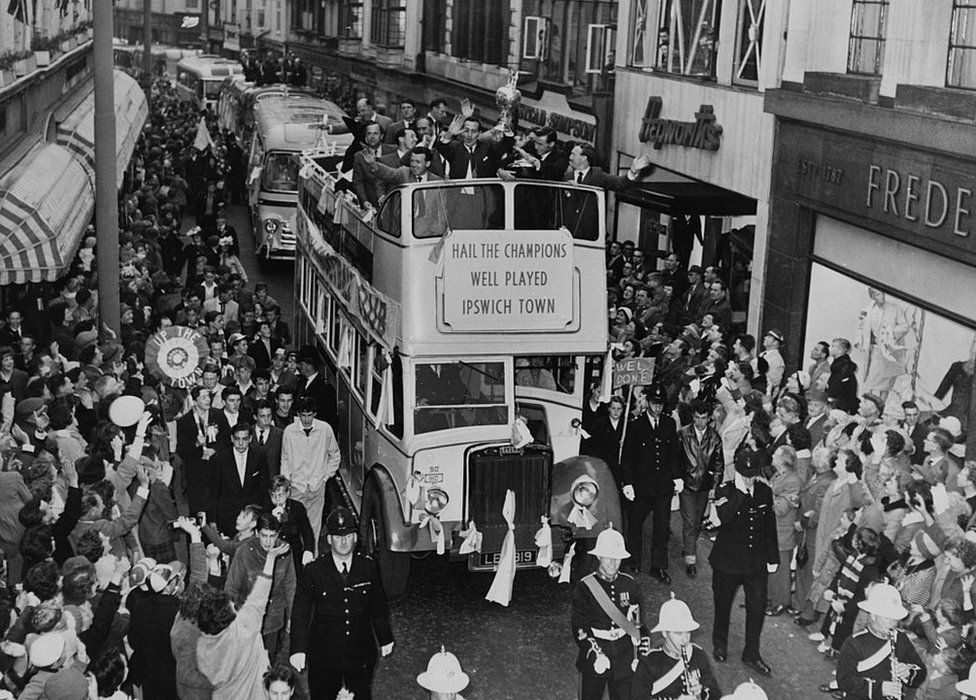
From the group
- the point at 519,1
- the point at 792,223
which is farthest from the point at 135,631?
the point at 519,1

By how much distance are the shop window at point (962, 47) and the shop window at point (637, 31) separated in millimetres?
11089

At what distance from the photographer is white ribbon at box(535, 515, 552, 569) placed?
12.6 meters

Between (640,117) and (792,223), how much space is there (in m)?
7.63

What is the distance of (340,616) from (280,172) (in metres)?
22.3

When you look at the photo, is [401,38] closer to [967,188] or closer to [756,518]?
[967,188]

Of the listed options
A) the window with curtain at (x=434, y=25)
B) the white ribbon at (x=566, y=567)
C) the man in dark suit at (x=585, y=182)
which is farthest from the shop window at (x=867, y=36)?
the window with curtain at (x=434, y=25)

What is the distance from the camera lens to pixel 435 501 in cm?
1280

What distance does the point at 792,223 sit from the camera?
67.1ft

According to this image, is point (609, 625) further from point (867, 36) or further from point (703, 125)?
point (703, 125)

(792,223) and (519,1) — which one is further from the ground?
(519,1)

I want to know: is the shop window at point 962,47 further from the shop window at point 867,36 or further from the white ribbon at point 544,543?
the white ribbon at point 544,543

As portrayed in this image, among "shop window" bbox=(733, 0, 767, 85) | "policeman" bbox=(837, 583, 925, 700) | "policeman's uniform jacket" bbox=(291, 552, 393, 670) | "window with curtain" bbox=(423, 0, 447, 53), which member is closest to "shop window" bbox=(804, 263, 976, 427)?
"shop window" bbox=(733, 0, 767, 85)

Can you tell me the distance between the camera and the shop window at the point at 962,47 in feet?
54.1

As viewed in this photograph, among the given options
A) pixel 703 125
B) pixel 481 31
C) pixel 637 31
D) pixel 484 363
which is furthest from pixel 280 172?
pixel 484 363
